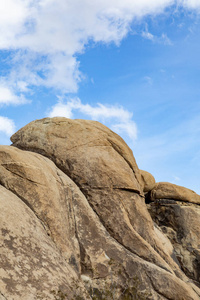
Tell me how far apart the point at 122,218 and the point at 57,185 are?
3.34 metres

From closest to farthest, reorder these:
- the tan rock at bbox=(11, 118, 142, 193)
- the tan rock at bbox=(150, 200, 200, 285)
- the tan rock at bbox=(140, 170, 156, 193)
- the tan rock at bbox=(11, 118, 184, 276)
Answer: the tan rock at bbox=(11, 118, 184, 276), the tan rock at bbox=(11, 118, 142, 193), the tan rock at bbox=(150, 200, 200, 285), the tan rock at bbox=(140, 170, 156, 193)

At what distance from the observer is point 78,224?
12797 mm

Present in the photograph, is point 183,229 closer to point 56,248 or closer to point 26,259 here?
point 56,248

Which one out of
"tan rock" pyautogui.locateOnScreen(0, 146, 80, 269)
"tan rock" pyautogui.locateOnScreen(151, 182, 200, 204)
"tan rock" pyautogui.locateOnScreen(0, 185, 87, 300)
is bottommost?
"tan rock" pyautogui.locateOnScreen(0, 185, 87, 300)

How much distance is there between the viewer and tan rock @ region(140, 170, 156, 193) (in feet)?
69.9

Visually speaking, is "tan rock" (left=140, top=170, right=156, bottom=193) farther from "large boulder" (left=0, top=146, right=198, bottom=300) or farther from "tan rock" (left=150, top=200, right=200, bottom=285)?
"large boulder" (left=0, top=146, right=198, bottom=300)

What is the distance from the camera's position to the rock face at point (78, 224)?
8875 mm

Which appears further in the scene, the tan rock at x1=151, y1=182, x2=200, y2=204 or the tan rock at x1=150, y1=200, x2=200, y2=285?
the tan rock at x1=151, y1=182, x2=200, y2=204

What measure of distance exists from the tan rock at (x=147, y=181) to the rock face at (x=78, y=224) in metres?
3.61

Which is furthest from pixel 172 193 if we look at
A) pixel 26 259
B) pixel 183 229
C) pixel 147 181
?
pixel 26 259

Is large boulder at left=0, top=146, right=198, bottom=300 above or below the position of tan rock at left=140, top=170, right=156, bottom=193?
below

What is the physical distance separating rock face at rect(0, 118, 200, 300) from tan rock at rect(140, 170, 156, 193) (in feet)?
11.8

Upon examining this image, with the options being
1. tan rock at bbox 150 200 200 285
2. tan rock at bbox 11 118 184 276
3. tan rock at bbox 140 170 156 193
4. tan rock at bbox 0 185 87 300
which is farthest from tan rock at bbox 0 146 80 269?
tan rock at bbox 140 170 156 193

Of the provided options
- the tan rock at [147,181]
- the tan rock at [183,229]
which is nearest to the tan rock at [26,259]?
the tan rock at [183,229]
